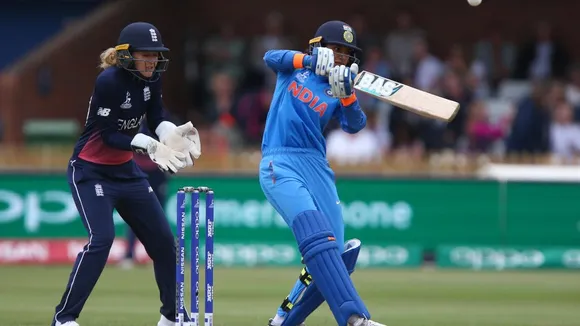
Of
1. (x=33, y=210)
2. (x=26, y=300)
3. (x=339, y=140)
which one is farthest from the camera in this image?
(x=339, y=140)

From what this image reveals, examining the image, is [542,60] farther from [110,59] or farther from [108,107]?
[108,107]

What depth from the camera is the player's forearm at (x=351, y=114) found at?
760 centimetres

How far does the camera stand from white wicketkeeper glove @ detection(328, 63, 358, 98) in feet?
23.7

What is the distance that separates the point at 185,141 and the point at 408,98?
1433 millimetres

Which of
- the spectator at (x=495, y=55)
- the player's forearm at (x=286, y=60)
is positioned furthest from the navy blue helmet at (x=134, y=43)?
the spectator at (x=495, y=55)

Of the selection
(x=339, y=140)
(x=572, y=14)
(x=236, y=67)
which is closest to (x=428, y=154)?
(x=339, y=140)

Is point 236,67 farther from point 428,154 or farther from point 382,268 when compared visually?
point 382,268

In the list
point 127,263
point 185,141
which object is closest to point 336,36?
point 185,141

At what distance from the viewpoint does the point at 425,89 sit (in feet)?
59.1

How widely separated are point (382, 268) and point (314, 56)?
8034mm

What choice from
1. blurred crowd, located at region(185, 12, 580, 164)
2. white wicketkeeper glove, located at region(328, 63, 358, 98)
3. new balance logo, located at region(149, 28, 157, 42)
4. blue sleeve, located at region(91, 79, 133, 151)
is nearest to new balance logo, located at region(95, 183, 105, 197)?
blue sleeve, located at region(91, 79, 133, 151)

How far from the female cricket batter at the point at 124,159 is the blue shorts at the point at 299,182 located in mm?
487

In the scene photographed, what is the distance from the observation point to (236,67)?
19.9 m

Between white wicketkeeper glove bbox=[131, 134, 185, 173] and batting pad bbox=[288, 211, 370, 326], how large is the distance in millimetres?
833
